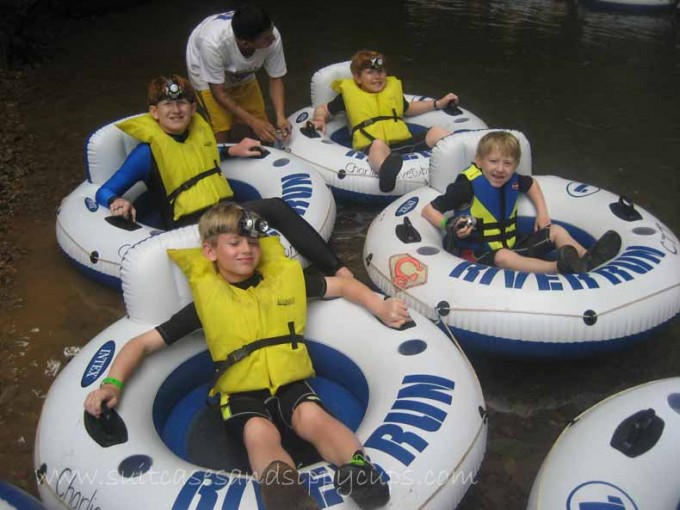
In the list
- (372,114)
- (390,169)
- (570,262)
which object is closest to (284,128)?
(372,114)

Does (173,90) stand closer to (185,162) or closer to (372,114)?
(185,162)

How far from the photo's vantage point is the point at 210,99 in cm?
461

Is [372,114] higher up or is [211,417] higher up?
[372,114]

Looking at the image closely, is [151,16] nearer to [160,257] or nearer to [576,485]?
[160,257]

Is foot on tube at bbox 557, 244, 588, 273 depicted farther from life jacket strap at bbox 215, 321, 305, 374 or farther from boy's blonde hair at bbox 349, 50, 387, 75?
boy's blonde hair at bbox 349, 50, 387, 75

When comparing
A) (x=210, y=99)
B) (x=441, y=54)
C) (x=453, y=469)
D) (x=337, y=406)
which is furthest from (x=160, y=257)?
(x=441, y=54)

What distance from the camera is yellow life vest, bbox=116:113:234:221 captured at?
3.67 m

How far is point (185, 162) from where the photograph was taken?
371 cm

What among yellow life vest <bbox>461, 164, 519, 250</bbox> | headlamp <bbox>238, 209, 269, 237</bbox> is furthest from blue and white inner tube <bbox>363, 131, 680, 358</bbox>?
headlamp <bbox>238, 209, 269, 237</bbox>

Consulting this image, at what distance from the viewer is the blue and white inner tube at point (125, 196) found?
12.1ft

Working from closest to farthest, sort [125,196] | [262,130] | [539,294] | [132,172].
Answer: [539,294], [132,172], [125,196], [262,130]

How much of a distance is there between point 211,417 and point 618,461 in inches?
58.1

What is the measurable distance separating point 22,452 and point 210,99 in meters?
2.55

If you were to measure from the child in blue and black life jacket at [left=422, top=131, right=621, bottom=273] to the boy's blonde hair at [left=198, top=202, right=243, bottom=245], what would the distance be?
1.28 meters
